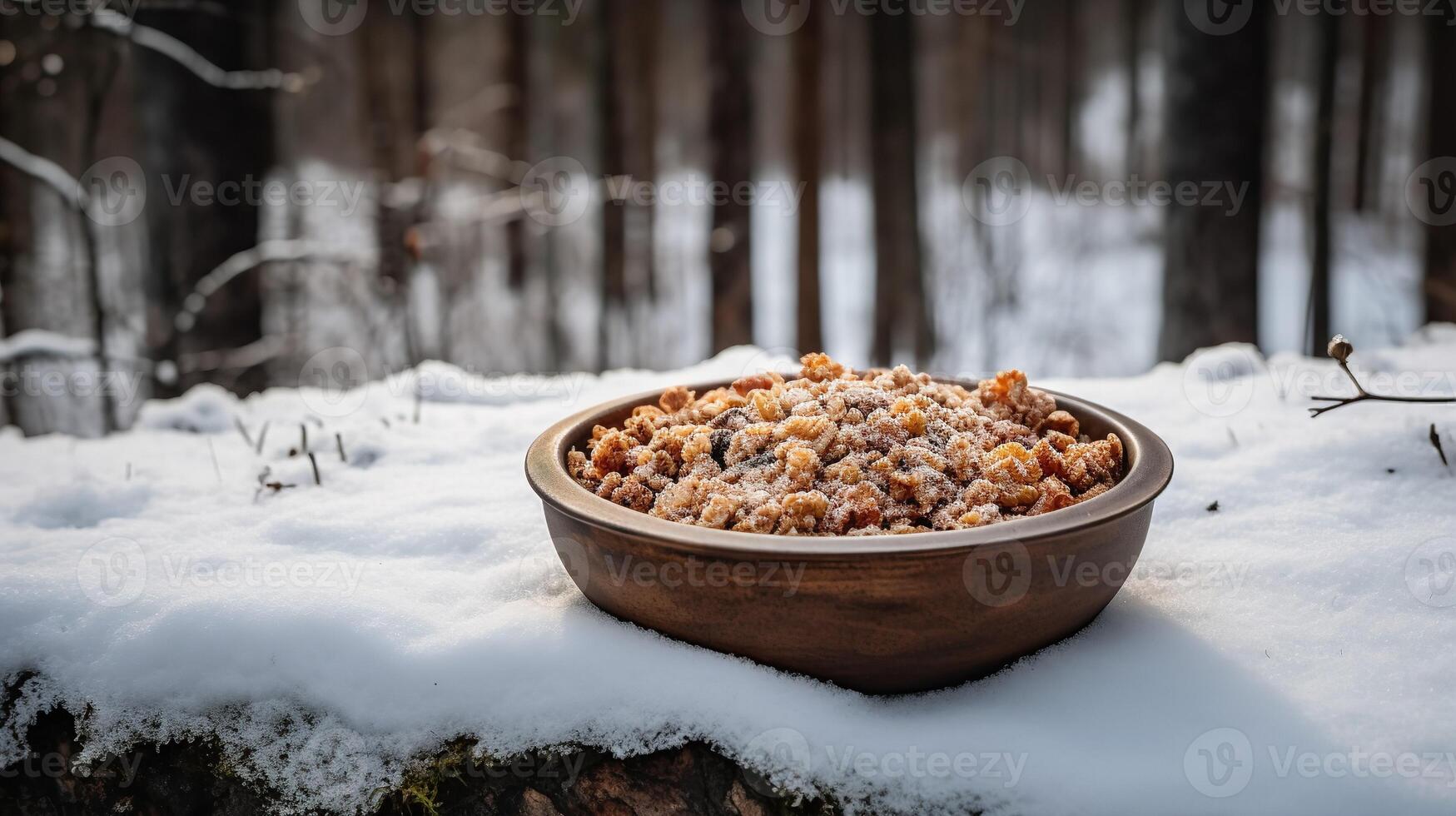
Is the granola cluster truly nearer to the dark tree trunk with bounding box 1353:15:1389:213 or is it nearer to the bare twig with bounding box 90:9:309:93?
the bare twig with bounding box 90:9:309:93

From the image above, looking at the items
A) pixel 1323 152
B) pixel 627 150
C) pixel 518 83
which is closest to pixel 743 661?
pixel 1323 152

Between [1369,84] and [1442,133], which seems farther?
[1369,84]

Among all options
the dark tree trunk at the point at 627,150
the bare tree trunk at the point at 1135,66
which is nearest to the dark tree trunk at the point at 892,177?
the dark tree trunk at the point at 627,150

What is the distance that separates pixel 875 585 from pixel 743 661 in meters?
0.25

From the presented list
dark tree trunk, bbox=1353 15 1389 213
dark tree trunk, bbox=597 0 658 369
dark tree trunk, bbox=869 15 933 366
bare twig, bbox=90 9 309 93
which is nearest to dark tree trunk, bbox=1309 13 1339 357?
dark tree trunk, bbox=869 15 933 366

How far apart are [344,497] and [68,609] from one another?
544mm

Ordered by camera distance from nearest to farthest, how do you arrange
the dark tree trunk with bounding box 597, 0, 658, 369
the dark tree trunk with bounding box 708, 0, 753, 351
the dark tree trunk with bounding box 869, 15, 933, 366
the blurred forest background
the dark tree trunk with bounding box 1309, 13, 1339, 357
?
the blurred forest background, the dark tree trunk with bounding box 1309, 13, 1339, 357, the dark tree trunk with bounding box 708, 0, 753, 351, the dark tree trunk with bounding box 869, 15, 933, 366, the dark tree trunk with bounding box 597, 0, 658, 369

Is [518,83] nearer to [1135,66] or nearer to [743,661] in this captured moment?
[1135,66]

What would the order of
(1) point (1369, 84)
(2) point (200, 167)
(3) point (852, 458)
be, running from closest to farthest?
(3) point (852, 458) → (2) point (200, 167) → (1) point (1369, 84)

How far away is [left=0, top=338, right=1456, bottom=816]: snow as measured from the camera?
109 cm

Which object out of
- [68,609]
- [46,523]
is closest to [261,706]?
[68,609]

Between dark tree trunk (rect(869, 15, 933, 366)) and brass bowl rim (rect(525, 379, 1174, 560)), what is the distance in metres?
3.69

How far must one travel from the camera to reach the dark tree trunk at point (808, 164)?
182 inches

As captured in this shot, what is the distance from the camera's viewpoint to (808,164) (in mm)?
4625
